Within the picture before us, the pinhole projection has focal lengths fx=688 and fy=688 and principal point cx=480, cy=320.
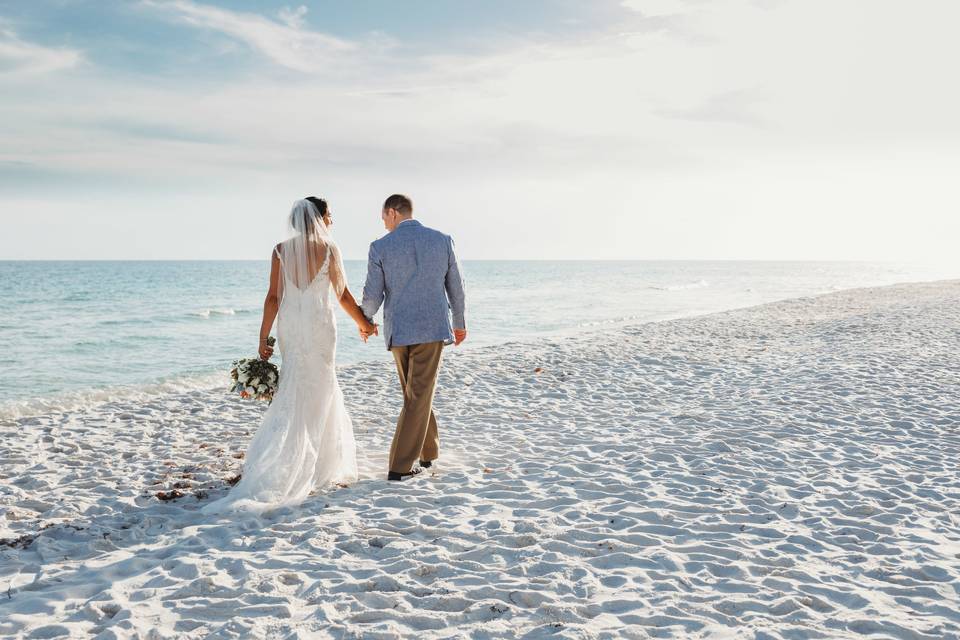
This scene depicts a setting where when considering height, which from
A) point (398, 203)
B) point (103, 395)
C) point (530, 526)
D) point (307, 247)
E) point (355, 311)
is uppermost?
point (398, 203)

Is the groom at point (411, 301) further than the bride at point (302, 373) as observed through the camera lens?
Yes

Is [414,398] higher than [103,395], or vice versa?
[414,398]

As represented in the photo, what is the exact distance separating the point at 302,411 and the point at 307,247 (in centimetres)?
125

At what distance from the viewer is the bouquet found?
17.0ft

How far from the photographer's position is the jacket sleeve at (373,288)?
541 centimetres

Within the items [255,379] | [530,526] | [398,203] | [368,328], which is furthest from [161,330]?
[530,526]

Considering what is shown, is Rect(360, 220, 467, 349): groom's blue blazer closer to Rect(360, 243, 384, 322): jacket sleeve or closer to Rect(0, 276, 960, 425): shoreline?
Rect(360, 243, 384, 322): jacket sleeve

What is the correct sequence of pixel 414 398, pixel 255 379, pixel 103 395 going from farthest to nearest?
pixel 103 395
pixel 414 398
pixel 255 379

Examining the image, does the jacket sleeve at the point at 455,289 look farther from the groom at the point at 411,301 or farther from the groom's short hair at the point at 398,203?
the groom's short hair at the point at 398,203

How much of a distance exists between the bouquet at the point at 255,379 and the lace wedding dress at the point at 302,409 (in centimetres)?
8

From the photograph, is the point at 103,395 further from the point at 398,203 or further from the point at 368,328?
the point at 398,203

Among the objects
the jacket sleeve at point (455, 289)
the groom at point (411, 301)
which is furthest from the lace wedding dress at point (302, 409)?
the jacket sleeve at point (455, 289)

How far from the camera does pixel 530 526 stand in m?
4.47

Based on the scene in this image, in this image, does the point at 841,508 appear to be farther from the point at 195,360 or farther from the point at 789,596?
the point at 195,360
